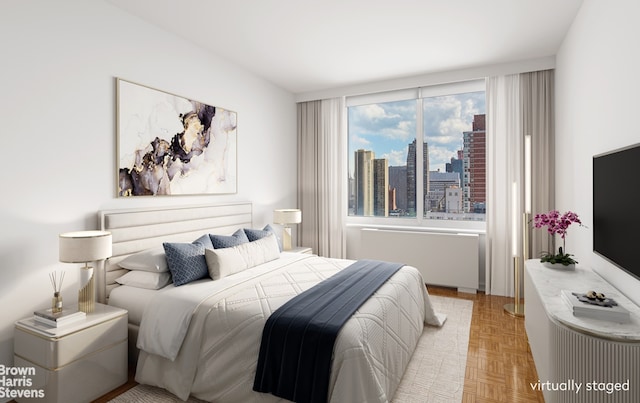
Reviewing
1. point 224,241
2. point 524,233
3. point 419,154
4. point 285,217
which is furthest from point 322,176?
point 524,233

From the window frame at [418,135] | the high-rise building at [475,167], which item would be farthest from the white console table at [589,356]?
the window frame at [418,135]

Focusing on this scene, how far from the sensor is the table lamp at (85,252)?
224 centimetres

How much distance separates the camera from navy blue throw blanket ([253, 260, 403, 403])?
1883mm

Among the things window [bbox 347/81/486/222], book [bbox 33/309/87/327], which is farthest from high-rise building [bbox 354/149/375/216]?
book [bbox 33/309/87/327]

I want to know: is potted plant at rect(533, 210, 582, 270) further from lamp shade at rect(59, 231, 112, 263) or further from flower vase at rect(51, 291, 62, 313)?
flower vase at rect(51, 291, 62, 313)

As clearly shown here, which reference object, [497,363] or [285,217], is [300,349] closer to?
[497,363]

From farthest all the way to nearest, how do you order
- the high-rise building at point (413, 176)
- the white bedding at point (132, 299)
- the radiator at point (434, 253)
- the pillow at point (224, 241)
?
the high-rise building at point (413, 176), the radiator at point (434, 253), the pillow at point (224, 241), the white bedding at point (132, 299)

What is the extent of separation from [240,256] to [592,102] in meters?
3.08

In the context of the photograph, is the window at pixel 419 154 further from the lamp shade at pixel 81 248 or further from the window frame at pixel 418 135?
the lamp shade at pixel 81 248

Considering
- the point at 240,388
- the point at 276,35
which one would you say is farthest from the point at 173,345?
the point at 276,35

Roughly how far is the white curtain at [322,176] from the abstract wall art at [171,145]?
156 cm

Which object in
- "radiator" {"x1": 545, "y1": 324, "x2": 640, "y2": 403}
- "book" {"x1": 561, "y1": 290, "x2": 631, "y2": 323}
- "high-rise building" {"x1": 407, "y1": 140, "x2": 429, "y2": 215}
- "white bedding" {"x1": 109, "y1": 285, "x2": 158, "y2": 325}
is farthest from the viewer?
"high-rise building" {"x1": 407, "y1": 140, "x2": 429, "y2": 215}

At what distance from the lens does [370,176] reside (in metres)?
5.40

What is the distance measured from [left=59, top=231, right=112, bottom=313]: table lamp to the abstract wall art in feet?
2.28
